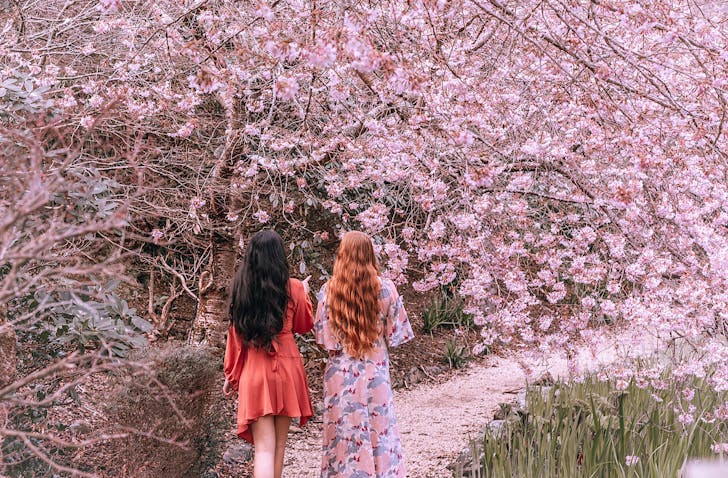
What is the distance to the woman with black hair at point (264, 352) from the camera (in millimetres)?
3477

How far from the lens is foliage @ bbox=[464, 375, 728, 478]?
3.54 meters

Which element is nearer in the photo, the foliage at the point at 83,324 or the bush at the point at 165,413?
the bush at the point at 165,413

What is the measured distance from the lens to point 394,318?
378cm

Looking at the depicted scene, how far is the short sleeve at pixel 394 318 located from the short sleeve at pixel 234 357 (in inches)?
30.0

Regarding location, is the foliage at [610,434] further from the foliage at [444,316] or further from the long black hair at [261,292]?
the foliage at [444,316]

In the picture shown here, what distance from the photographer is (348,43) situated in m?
2.58

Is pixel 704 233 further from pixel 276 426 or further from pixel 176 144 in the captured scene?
pixel 176 144

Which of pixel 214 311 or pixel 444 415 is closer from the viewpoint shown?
pixel 214 311

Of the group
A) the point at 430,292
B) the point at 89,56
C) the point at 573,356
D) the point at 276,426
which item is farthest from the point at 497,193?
the point at 430,292

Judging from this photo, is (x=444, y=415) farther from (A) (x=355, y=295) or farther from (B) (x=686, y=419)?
(A) (x=355, y=295)

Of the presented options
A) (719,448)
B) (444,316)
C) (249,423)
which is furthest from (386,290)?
(444,316)

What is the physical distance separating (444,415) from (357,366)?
7.95 feet

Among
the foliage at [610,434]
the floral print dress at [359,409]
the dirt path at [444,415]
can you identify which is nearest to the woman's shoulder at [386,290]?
the floral print dress at [359,409]

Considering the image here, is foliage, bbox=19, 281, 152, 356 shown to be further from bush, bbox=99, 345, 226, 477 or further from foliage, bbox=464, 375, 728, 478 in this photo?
foliage, bbox=464, 375, 728, 478
